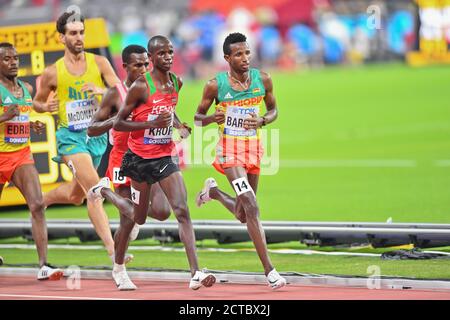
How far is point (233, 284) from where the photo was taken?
13742mm

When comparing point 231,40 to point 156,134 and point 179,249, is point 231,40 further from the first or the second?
point 179,249

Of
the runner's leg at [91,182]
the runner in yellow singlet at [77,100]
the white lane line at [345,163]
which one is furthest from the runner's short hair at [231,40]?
the white lane line at [345,163]

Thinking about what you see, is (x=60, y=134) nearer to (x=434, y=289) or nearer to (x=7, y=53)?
(x=7, y=53)

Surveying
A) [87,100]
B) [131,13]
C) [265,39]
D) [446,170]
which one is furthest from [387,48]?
[87,100]

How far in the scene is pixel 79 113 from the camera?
15344 millimetres

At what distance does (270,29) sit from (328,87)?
541 inches

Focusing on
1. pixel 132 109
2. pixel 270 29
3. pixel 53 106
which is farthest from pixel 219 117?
pixel 270 29

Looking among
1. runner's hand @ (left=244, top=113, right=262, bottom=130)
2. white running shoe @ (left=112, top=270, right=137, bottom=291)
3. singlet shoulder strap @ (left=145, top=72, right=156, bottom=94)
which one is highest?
singlet shoulder strap @ (left=145, top=72, right=156, bottom=94)

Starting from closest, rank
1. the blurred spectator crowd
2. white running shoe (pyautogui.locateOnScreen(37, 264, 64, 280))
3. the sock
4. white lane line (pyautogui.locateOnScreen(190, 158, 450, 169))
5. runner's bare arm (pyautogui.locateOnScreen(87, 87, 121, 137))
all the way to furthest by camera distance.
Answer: the sock < runner's bare arm (pyautogui.locateOnScreen(87, 87, 121, 137)) < white running shoe (pyautogui.locateOnScreen(37, 264, 64, 280)) < white lane line (pyautogui.locateOnScreen(190, 158, 450, 169)) < the blurred spectator crowd

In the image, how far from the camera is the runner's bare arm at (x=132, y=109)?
13164 millimetres

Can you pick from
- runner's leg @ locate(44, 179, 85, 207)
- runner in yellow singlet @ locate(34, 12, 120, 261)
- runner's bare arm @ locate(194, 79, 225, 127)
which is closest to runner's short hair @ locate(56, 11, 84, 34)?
runner in yellow singlet @ locate(34, 12, 120, 261)

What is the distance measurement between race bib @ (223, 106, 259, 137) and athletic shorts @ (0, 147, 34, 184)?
259cm

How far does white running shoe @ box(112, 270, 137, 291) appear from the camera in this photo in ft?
44.5

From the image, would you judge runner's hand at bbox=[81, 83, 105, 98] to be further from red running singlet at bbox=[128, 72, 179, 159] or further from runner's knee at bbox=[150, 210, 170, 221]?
runner's knee at bbox=[150, 210, 170, 221]
